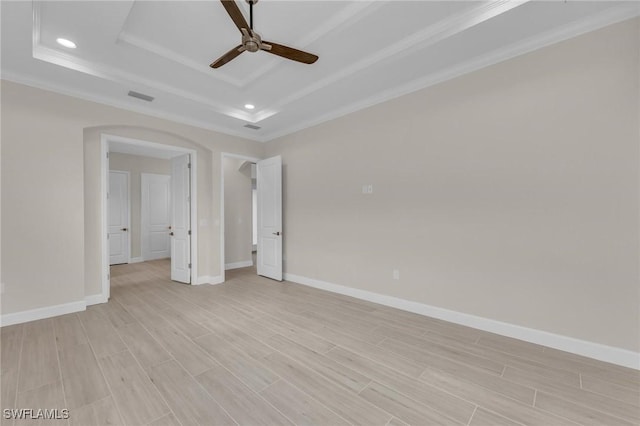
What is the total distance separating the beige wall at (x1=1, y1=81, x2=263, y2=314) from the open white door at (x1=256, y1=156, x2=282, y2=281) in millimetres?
2118

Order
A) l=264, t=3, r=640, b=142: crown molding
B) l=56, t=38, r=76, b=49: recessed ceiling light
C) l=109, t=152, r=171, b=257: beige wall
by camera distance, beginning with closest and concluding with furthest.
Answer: l=264, t=3, r=640, b=142: crown molding
l=56, t=38, r=76, b=49: recessed ceiling light
l=109, t=152, r=171, b=257: beige wall

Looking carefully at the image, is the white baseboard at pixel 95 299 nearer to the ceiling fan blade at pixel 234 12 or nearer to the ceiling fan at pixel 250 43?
the ceiling fan at pixel 250 43

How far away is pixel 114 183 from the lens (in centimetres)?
675

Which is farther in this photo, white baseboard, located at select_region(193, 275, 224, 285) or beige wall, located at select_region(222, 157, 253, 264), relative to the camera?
beige wall, located at select_region(222, 157, 253, 264)

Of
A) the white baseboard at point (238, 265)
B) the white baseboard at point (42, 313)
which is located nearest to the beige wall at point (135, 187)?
the white baseboard at point (238, 265)

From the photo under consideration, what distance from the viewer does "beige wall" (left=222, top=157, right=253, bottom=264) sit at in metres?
6.48

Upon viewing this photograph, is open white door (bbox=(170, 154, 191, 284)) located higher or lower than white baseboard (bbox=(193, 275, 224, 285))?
higher

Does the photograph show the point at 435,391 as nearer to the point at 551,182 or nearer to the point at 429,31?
the point at 551,182

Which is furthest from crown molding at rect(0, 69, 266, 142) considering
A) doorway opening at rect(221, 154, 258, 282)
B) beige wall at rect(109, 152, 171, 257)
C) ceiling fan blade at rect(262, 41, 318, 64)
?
beige wall at rect(109, 152, 171, 257)

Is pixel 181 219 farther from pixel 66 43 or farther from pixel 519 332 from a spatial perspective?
pixel 519 332

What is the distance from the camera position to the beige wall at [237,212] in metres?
6.48

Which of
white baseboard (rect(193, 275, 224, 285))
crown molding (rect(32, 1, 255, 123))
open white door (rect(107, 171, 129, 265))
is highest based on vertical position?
crown molding (rect(32, 1, 255, 123))

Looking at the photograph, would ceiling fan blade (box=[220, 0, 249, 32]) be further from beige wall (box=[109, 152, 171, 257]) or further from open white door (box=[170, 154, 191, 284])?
beige wall (box=[109, 152, 171, 257])

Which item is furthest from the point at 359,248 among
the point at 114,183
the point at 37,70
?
the point at 114,183
